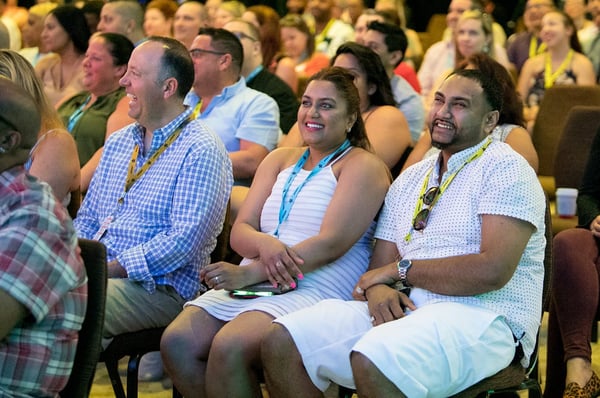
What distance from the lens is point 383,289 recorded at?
2977mm

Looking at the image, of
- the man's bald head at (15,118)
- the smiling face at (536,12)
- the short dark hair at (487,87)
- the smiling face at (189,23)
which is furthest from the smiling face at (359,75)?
the smiling face at (536,12)

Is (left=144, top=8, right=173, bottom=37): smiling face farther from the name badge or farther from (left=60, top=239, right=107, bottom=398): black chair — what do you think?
(left=60, top=239, right=107, bottom=398): black chair

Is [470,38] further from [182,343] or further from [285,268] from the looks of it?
[182,343]

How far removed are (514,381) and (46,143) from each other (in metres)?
1.62

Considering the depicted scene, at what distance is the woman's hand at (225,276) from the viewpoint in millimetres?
3168

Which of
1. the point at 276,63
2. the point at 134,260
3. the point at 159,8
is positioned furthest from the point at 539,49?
the point at 134,260

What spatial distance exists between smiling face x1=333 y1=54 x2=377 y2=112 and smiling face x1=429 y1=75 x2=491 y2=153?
42.8 inches

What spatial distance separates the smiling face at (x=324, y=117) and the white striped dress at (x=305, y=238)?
3.7 inches

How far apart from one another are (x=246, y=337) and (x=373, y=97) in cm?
160

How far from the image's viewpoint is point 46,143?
3.41 m

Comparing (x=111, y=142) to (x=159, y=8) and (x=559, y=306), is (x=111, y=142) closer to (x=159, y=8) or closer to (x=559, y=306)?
(x=559, y=306)

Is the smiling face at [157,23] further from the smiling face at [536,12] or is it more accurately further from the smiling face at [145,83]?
the smiling face at [145,83]

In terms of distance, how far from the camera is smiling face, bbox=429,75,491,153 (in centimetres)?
308

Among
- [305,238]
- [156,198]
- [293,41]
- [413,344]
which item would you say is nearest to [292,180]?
[305,238]
